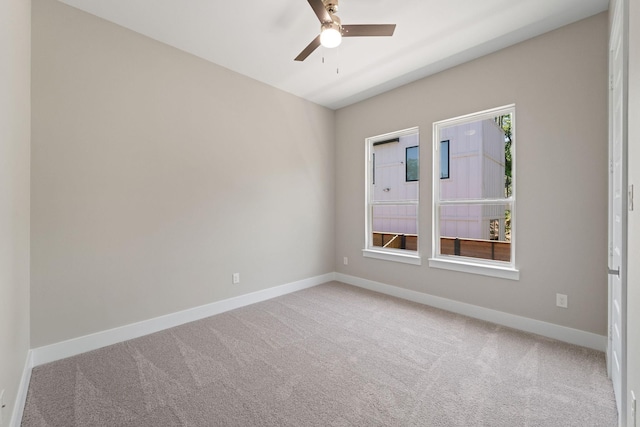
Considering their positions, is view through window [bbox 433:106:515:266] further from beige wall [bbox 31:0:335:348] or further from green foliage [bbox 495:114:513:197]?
beige wall [bbox 31:0:335:348]

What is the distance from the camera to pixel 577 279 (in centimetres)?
243

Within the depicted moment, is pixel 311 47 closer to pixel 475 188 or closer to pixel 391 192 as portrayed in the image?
pixel 475 188

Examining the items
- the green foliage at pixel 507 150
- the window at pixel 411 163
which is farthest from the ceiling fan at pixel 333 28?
the window at pixel 411 163

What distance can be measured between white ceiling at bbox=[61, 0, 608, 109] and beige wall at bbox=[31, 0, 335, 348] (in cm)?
28

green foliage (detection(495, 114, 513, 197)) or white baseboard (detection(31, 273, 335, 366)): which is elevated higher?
green foliage (detection(495, 114, 513, 197))

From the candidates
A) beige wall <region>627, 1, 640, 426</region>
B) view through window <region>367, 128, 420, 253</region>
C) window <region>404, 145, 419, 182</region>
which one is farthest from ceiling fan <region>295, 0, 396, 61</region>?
window <region>404, 145, 419, 182</region>

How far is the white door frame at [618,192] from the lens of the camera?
1.34m

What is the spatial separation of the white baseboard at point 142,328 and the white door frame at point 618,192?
3209mm

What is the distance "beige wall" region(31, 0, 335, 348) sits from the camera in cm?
222

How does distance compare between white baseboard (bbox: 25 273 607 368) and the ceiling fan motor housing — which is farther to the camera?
white baseboard (bbox: 25 273 607 368)

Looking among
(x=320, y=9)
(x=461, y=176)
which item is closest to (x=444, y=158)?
(x=461, y=176)

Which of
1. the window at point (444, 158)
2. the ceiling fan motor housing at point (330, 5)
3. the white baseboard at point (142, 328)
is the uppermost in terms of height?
the ceiling fan motor housing at point (330, 5)

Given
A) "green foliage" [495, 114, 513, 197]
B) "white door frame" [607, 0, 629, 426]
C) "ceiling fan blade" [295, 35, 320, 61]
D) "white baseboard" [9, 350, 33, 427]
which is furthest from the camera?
"green foliage" [495, 114, 513, 197]

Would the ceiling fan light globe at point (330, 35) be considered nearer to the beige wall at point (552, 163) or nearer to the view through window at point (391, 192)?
the beige wall at point (552, 163)
